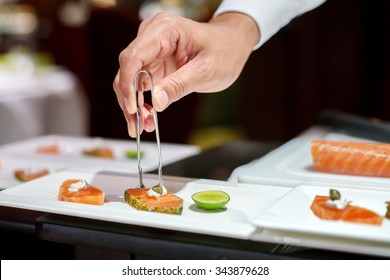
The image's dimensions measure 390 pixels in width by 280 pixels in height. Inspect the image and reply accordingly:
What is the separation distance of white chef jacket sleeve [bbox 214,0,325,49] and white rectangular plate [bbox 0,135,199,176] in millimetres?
430

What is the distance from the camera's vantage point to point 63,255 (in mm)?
1210

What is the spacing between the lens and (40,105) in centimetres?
371

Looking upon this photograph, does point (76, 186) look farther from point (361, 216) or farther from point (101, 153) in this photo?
point (101, 153)

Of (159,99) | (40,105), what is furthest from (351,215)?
(40,105)

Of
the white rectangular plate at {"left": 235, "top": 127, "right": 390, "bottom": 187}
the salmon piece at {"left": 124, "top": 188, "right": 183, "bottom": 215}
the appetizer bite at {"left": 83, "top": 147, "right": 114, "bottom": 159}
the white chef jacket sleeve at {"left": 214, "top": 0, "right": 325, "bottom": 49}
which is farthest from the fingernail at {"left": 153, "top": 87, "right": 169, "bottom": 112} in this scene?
the appetizer bite at {"left": 83, "top": 147, "right": 114, "bottom": 159}

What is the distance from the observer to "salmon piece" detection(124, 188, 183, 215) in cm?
115

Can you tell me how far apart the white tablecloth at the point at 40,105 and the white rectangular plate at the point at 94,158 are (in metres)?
1.25

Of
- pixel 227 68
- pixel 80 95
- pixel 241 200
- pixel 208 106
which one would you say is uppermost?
pixel 227 68

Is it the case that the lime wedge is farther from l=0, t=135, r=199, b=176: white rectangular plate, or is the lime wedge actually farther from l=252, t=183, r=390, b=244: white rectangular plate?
l=0, t=135, r=199, b=176: white rectangular plate

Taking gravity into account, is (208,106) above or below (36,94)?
below

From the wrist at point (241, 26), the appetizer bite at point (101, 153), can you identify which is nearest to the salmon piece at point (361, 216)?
the wrist at point (241, 26)

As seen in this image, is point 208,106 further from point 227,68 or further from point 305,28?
point 227,68
